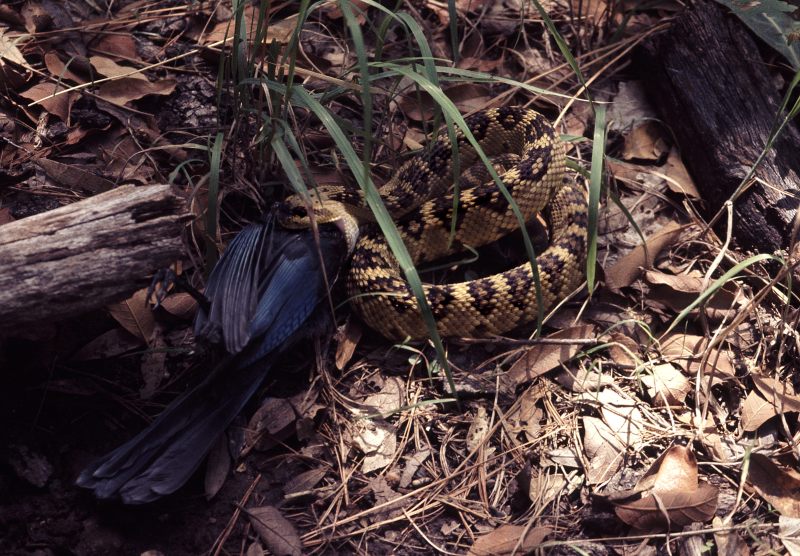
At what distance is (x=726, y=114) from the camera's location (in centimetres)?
438

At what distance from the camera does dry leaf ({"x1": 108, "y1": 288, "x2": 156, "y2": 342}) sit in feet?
11.8

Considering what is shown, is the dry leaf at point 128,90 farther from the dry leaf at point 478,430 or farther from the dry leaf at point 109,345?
the dry leaf at point 478,430

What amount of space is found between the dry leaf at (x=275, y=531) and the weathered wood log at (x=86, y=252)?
112cm

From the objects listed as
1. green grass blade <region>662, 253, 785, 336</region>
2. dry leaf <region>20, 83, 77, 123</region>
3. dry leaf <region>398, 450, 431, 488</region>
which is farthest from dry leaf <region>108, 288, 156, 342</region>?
green grass blade <region>662, 253, 785, 336</region>

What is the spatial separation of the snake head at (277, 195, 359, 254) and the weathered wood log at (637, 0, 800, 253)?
2.20 metres

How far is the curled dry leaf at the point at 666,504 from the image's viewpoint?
3096 millimetres

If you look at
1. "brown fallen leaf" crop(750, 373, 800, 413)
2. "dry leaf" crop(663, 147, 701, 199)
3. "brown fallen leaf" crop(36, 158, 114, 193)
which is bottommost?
"brown fallen leaf" crop(750, 373, 800, 413)

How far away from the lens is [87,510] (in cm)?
308

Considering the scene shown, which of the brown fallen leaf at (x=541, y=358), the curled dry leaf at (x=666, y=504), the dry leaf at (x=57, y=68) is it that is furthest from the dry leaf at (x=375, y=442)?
the dry leaf at (x=57, y=68)

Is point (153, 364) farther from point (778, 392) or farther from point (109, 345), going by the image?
point (778, 392)

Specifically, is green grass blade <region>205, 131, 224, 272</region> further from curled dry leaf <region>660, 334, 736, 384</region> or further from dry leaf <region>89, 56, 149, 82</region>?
curled dry leaf <region>660, 334, 736, 384</region>

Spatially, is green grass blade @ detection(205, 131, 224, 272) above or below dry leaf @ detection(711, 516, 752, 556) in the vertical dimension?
above

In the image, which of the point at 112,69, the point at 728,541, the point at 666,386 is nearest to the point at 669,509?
the point at 728,541

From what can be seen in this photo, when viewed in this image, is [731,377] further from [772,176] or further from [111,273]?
[111,273]
